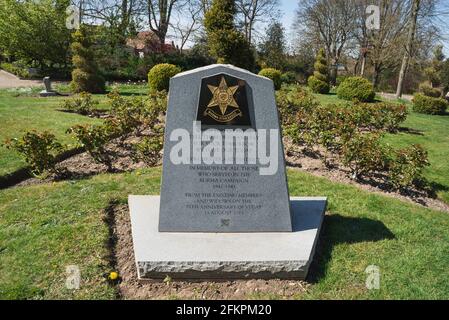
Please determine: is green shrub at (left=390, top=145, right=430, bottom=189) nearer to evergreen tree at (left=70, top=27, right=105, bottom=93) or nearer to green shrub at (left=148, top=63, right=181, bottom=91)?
green shrub at (left=148, top=63, right=181, bottom=91)

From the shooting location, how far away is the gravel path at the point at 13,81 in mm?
24406

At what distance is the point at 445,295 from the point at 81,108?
1189 centimetres

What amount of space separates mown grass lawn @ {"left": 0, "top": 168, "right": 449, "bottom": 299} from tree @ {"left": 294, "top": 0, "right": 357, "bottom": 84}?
33612 mm

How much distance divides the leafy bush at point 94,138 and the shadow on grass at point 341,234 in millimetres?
4318

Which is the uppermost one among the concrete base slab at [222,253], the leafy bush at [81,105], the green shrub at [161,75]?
the green shrub at [161,75]

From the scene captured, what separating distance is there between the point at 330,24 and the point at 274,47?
7253 mm

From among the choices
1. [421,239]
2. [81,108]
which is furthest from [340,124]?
[81,108]

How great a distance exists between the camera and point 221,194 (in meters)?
4.73

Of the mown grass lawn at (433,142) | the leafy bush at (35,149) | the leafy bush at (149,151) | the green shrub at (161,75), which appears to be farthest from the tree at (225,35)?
the leafy bush at (35,149)

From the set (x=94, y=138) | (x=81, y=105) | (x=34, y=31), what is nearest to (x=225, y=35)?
(x=81, y=105)

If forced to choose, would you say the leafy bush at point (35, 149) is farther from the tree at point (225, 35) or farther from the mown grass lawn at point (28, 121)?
the tree at point (225, 35)

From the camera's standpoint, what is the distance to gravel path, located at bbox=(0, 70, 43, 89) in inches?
961

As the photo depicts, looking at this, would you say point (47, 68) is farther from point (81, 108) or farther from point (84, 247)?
point (84, 247)

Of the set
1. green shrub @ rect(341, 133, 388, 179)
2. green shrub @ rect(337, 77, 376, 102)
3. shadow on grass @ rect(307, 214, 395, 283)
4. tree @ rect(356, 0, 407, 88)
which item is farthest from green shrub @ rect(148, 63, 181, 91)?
tree @ rect(356, 0, 407, 88)
